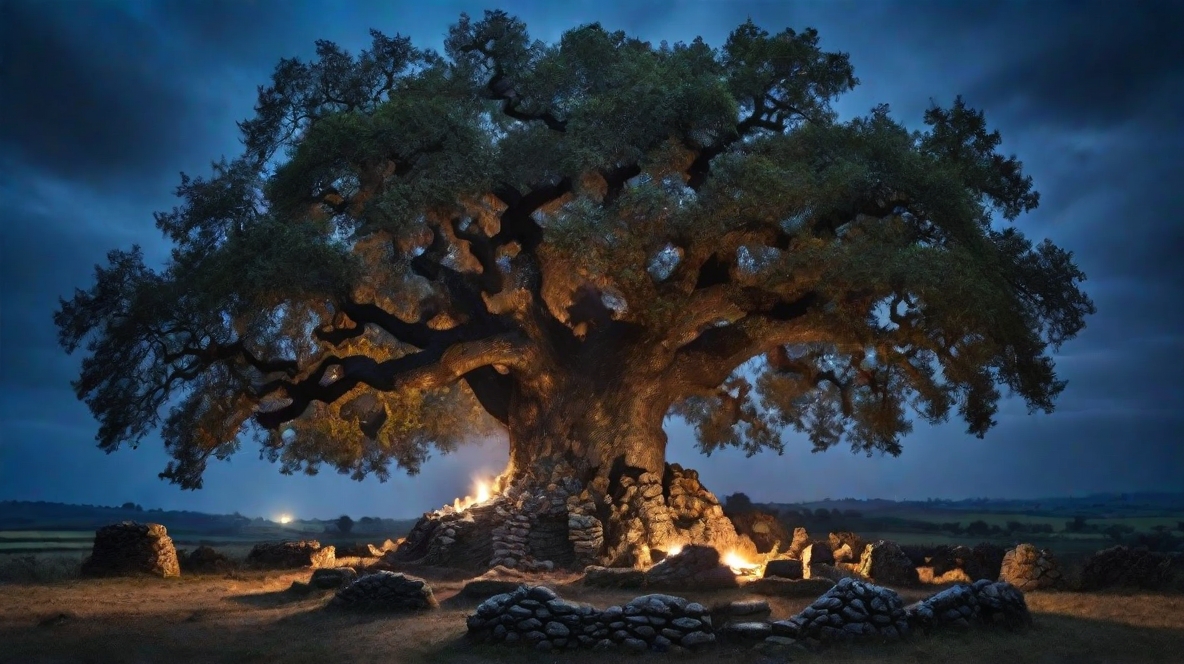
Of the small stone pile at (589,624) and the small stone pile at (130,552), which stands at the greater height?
the small stone pile at (130,552)

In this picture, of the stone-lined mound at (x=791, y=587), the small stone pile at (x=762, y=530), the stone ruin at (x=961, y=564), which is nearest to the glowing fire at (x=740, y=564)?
the stone-lined mound at (x=791, y=587)

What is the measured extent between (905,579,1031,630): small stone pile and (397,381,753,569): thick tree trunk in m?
7.51

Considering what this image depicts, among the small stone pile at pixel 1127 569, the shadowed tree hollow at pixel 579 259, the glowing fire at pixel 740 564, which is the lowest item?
the small stone pile at pixel 1127 569

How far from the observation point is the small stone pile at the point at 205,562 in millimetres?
21100

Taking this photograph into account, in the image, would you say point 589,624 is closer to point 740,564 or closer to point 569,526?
point 569,526

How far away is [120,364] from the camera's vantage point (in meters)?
18.2

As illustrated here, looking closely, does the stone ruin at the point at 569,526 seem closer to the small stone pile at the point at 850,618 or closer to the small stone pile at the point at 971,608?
the small stone pile at the point at 850,618

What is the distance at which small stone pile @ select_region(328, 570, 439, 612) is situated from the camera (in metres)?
14.0

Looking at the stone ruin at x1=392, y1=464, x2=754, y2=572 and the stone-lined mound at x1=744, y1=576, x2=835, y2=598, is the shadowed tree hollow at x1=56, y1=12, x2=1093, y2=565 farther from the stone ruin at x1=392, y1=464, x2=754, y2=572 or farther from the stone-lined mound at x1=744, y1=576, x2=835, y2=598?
the stone-lined mound at x1=744, y1=576, x2=835, y2=598

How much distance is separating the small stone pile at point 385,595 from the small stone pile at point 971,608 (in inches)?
310

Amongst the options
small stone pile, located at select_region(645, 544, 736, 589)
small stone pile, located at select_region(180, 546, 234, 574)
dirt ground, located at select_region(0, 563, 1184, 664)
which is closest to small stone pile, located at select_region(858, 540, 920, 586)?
dirt ground, located at select_region(0, 563, 1184, 664)

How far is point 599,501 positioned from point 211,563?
10463mm

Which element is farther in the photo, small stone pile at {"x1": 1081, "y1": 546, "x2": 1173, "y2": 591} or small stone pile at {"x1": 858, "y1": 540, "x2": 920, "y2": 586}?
small stone pile at {"x1": 858, "y1": 540, "x2": 920, "y2": 586}

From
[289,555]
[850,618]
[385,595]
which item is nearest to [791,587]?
[850,618]
